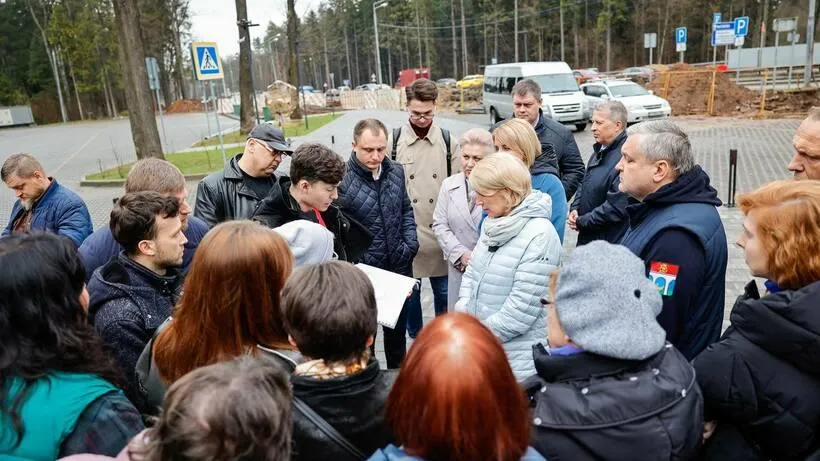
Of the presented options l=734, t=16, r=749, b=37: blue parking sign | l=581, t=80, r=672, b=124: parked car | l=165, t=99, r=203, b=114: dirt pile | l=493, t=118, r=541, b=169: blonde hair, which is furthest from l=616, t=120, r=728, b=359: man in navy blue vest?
l=165, t=99, r=203, b=114: dirt pile

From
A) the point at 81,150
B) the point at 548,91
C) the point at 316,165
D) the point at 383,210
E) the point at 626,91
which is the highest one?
the point at 316,165

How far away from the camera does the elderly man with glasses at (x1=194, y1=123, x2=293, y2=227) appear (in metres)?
4.08

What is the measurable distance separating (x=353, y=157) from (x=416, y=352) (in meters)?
2.82

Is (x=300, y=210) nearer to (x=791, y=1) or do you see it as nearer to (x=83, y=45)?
(x=83, y=45)

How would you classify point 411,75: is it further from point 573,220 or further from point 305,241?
point 305,241

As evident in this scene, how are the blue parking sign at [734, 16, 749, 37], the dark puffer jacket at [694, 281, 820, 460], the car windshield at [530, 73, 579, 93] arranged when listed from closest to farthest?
the dark puffer jacket at [694, 281, 820, 460], the car windshield at [530, 73, 579, 93], the blue parking sign at [734, 16, 749, 37]

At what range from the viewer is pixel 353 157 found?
4090mm

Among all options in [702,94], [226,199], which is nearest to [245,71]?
[702,94]

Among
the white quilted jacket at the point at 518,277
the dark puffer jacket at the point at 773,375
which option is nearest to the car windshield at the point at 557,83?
the white quilted jacket at the point at 518,277

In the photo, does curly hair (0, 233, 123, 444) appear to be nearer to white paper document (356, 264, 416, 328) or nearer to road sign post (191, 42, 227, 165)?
white paper document (356, 264, 416, 328)

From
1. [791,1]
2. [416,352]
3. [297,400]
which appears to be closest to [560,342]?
[416,352]

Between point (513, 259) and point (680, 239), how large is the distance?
0.78 meters

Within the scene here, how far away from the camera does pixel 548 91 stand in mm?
21703

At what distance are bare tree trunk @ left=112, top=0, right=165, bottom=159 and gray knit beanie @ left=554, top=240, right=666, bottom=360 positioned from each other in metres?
15.7
